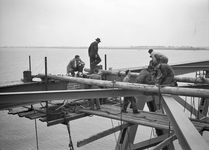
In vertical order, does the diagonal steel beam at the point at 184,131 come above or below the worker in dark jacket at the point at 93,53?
below

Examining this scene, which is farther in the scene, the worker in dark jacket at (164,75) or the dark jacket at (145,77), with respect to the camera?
the dark jacket at (145,77)

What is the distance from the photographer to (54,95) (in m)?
6.37

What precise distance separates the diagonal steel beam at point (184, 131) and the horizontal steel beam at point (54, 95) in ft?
4.92

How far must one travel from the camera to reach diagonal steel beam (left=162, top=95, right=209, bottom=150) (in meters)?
4.66

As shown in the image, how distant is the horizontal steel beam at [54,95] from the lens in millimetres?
5906

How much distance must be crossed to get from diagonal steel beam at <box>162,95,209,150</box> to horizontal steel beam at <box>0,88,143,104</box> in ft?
4.92

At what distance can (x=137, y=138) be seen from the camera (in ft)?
73.3

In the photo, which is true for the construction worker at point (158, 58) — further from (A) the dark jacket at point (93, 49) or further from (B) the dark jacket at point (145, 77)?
(A) the dark jacket at point (93, 49)

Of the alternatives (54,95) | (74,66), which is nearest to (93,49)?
(74,66)

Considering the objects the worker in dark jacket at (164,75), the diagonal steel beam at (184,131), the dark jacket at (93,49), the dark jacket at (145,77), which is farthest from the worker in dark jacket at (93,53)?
the diagonal steel beam at (184,131)

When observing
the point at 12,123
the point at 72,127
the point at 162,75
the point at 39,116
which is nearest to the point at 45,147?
the point at 72,127

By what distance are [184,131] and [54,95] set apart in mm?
3083

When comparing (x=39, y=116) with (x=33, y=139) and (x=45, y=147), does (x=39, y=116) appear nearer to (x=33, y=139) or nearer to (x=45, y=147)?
(x=45, y=147)

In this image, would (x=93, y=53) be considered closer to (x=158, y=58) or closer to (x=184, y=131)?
(x=158, y=58)
